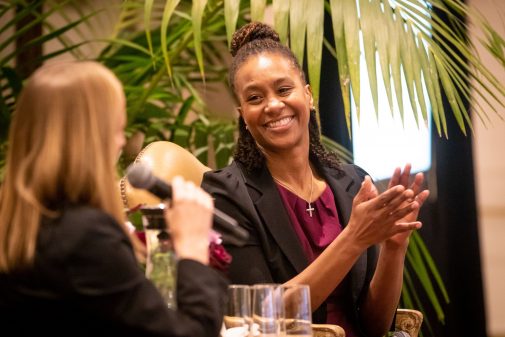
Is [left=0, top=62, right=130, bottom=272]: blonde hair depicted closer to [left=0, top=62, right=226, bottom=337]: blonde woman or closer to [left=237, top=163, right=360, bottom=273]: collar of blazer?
[left=0, top=62, right=226, bottom=337]: blonde woman

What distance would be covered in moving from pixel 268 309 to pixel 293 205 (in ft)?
2.23

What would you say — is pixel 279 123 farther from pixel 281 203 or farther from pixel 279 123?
pixel 281 203

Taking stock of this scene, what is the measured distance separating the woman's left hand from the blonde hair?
0.66 metres

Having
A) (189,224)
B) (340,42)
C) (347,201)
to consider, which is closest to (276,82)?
(340,42)

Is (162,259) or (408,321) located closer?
(162,259)

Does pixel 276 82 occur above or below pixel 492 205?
above

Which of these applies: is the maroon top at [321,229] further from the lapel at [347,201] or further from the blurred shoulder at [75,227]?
the blurred shoulder at [75,227]

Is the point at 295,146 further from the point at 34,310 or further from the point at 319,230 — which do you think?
the point at 34,310

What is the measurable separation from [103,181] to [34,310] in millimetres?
175

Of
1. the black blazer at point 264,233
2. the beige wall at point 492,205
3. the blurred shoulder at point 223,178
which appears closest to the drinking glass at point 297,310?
the black blazer at point 264,233

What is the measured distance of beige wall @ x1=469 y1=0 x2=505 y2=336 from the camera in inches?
136

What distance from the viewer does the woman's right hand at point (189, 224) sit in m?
1.11

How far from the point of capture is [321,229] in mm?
1875

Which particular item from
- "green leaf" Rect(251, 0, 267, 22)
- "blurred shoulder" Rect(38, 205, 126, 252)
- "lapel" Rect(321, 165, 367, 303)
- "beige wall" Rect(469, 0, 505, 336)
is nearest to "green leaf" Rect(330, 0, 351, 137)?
"green leaf" Rect(251, 0, 267, 22)
